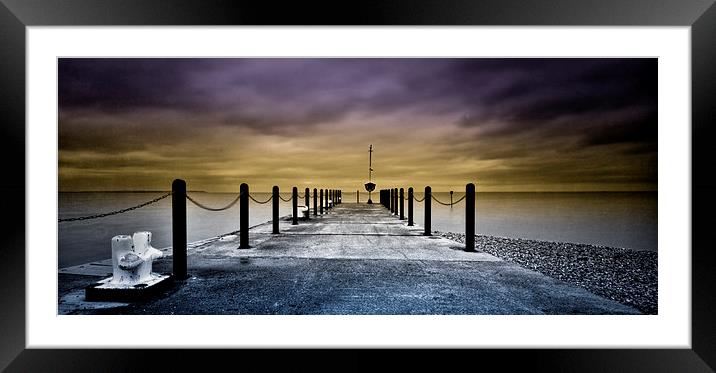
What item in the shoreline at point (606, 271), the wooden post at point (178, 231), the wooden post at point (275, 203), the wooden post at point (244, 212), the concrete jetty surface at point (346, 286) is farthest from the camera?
the wooden post at point (275, 203)

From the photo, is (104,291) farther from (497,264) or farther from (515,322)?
(497,264)

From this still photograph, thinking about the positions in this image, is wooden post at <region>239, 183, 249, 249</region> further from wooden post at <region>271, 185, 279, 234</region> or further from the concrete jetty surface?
wooden post at <region>271, 185, 279, 234</region>

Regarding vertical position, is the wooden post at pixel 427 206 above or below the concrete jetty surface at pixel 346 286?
above

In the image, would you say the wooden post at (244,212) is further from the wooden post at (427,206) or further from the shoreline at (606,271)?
the shoreline at (606,271)

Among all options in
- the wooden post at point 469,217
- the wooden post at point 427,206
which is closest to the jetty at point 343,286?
the wooden post at point 469,217

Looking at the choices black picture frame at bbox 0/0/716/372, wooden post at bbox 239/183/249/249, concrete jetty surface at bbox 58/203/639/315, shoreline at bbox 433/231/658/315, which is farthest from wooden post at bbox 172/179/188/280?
shoreline at bbox 433/231/658/315

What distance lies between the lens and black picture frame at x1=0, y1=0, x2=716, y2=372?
2.67 meters

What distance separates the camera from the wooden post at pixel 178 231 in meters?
4.22

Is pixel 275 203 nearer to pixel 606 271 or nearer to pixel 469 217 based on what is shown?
pixel 469 217
